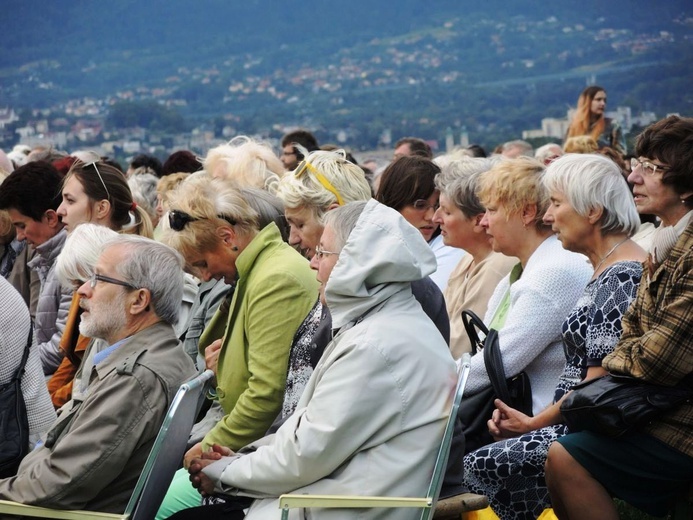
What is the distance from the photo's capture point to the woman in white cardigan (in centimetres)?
445

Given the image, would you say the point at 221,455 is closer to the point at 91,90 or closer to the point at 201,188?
the point at 201,188

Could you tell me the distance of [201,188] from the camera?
505 cm

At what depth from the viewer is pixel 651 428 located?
3750mm

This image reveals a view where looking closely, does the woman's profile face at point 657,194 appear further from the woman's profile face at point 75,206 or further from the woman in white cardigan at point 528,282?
the woman's profile face at point 75,206

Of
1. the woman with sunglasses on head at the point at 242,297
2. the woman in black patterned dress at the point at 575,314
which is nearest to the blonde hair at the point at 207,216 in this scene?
the woman with sunglasses on head at the point at 242,297

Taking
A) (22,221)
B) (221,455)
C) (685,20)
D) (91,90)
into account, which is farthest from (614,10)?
(221,455)

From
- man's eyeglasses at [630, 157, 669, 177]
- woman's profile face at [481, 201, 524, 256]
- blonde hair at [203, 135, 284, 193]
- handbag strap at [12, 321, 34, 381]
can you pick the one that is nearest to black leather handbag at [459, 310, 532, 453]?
woman's profile face at [481, 201, 524, 256]

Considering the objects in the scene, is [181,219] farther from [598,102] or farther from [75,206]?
[598,102]

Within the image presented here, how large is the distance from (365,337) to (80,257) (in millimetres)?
2127

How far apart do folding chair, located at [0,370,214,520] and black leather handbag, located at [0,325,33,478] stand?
2.15ft

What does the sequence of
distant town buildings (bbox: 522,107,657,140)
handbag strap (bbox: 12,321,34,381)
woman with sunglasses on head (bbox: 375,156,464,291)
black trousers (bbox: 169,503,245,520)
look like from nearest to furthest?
black trousers (bbox: 169,503,245,520), handbag strap (bbox: 12,321,34,381), woman with sunglasses on head (bbox: 375,156,464,291), distant town buildings (bbox: 522,107,657,140)

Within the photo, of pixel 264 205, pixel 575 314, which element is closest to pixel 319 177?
pixel 264 205

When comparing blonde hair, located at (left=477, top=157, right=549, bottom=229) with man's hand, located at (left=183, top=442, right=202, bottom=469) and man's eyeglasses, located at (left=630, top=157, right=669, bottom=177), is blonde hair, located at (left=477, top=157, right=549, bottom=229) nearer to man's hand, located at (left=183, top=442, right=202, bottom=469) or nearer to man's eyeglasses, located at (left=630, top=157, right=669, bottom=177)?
man's eyeglasses, located at (left=630, top=157, right=669, bottom=177)

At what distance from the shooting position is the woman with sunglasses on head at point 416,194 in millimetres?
6109
